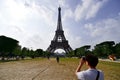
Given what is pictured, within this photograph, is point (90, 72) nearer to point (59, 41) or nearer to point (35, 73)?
point (35, 73)

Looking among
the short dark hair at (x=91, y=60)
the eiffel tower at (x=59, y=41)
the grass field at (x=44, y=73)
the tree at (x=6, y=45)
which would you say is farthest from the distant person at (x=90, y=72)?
the eiffel tower at (x=59, y=41)

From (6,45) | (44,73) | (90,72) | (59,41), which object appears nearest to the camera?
(90,72)

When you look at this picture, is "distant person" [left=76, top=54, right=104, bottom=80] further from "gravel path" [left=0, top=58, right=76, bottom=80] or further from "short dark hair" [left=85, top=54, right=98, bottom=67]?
"gravel path" [left=0, top=58, right=76, bottom=80]

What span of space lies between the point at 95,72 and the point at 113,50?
96.3 m

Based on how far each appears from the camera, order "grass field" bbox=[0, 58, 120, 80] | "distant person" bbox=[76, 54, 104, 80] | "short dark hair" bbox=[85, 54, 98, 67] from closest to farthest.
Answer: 1. "distant person" bbox=[76, 54, 104, 80]
2. "short dark hair" bbox=[85, 54, 98, 67]
3. "grass field" bbox=[0, 58, 120, 80]

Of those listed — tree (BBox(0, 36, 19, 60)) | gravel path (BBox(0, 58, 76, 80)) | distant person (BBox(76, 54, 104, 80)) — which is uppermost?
tree (BBox(0, 36, 19, 60))

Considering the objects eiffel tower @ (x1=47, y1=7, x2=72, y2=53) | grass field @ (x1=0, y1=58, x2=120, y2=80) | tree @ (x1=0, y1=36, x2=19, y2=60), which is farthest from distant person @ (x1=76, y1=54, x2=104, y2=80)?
eiffel tower @ (x1=47, y1=7, x2=72, y2=53)

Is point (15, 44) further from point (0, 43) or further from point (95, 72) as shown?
point (95, 72)

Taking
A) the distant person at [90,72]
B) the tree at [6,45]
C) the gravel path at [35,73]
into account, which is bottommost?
the distant person at [90,72]

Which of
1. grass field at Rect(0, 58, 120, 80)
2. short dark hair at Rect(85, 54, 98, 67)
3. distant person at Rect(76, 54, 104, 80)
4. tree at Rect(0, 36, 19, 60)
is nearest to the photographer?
distant person at Rect(76, 54, 104, 80)

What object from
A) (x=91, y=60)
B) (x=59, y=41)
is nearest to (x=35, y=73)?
(x=91, y=60)

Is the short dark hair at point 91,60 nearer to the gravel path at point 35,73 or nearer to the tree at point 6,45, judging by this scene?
the gravel path at point 35,73

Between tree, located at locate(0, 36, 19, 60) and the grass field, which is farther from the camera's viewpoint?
tree, located at locate(0, 36, 19, 60)

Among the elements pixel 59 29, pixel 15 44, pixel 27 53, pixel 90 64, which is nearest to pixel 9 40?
pixel 15 44
